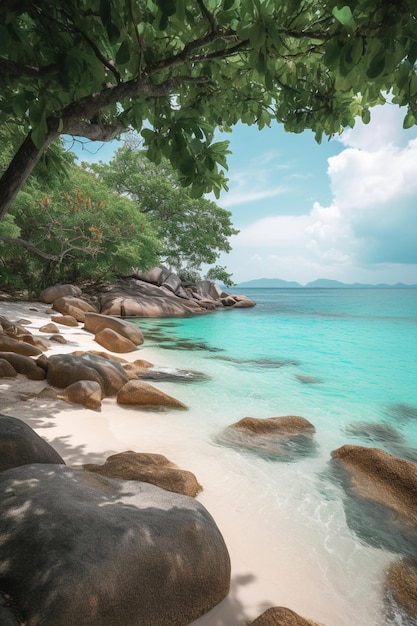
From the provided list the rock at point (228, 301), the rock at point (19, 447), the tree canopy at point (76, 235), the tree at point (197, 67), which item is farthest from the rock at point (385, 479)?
the rock at point (228, 301)

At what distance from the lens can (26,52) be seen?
2043 mm

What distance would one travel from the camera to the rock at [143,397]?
625 cm

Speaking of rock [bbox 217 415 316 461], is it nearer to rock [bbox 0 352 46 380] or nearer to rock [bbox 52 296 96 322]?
rock [bbox 0 352 46 380]

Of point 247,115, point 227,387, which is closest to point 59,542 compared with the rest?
point 247,115

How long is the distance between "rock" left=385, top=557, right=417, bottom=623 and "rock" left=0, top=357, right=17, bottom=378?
651cm

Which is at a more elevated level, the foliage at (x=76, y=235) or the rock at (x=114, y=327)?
the foliage at (x=76, y=235)

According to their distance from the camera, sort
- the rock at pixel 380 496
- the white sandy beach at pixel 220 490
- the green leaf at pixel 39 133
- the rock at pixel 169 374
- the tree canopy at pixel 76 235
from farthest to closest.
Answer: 1. the tree canopy at pixel 76 235
2. the rock at pixel 169 374
3. the rock at pixel 380 496
4. the white sandy beach at pixel 220 490
5. the green leaf at pixel 39 133

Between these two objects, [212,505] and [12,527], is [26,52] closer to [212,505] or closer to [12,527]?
[12,527]

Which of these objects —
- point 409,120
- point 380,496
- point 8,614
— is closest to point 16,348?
point 8,614

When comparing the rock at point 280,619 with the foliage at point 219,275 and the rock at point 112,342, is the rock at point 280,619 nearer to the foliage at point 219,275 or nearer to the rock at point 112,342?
the rock at point 112,342

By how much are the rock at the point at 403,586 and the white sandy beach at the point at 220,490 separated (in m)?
0.16

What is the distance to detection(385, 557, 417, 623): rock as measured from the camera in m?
2.57

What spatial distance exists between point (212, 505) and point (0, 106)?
12.9ft

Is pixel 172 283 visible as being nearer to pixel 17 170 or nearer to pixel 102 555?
pixel 17 170
